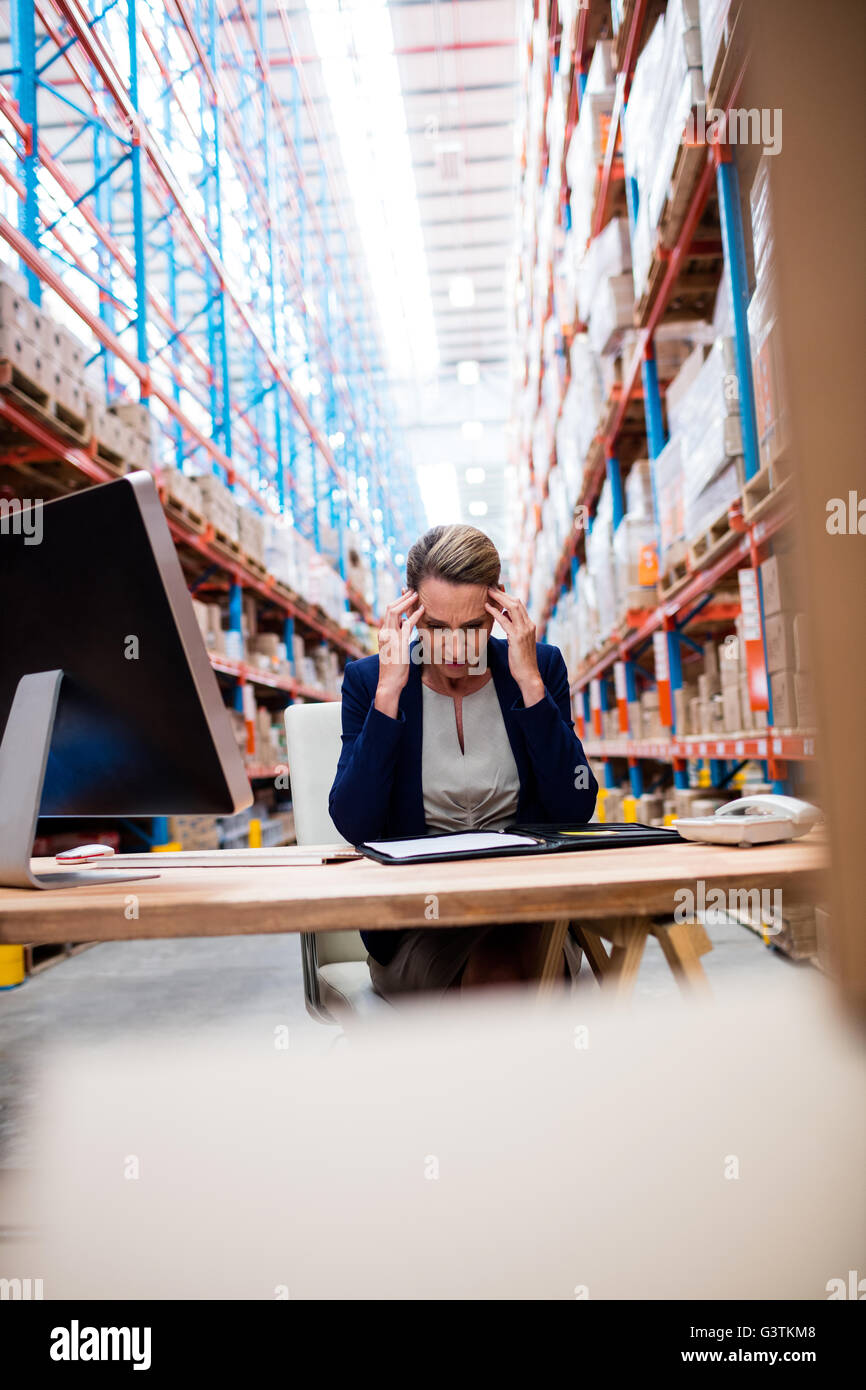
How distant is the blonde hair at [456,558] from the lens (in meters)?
1.65

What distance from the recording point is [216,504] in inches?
267

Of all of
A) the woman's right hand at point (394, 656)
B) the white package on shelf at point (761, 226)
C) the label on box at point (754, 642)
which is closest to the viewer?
the woman's right hand at point (394, 656)

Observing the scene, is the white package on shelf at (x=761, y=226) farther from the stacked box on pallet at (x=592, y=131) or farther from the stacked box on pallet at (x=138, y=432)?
the stacked box on pallet at (x=138, y=432)

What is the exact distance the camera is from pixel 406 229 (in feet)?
51.3

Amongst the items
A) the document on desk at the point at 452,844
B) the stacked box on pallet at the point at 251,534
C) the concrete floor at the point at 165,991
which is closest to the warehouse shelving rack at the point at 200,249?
the stacked box on pallet at the point at 251,534

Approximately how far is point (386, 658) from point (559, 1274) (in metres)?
1.08

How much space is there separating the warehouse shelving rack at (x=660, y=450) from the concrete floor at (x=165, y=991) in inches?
36.8

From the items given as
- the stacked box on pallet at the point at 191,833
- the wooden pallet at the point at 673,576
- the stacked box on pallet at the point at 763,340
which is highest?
the stacked box on pallet at the point at 763,340

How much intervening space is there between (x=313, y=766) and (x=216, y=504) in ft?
16.9

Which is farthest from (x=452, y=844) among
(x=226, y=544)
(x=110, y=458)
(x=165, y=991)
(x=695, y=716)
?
(x=226, y=544)

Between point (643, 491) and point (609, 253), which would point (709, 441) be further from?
point (609, 253)

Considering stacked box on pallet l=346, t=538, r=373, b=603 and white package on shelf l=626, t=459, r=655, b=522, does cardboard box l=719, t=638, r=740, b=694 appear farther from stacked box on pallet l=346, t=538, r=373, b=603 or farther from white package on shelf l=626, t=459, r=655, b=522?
stacked box on pallet l=346, t=538, r=373, b=603

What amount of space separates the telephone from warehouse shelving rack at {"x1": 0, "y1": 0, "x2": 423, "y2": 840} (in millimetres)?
3801
